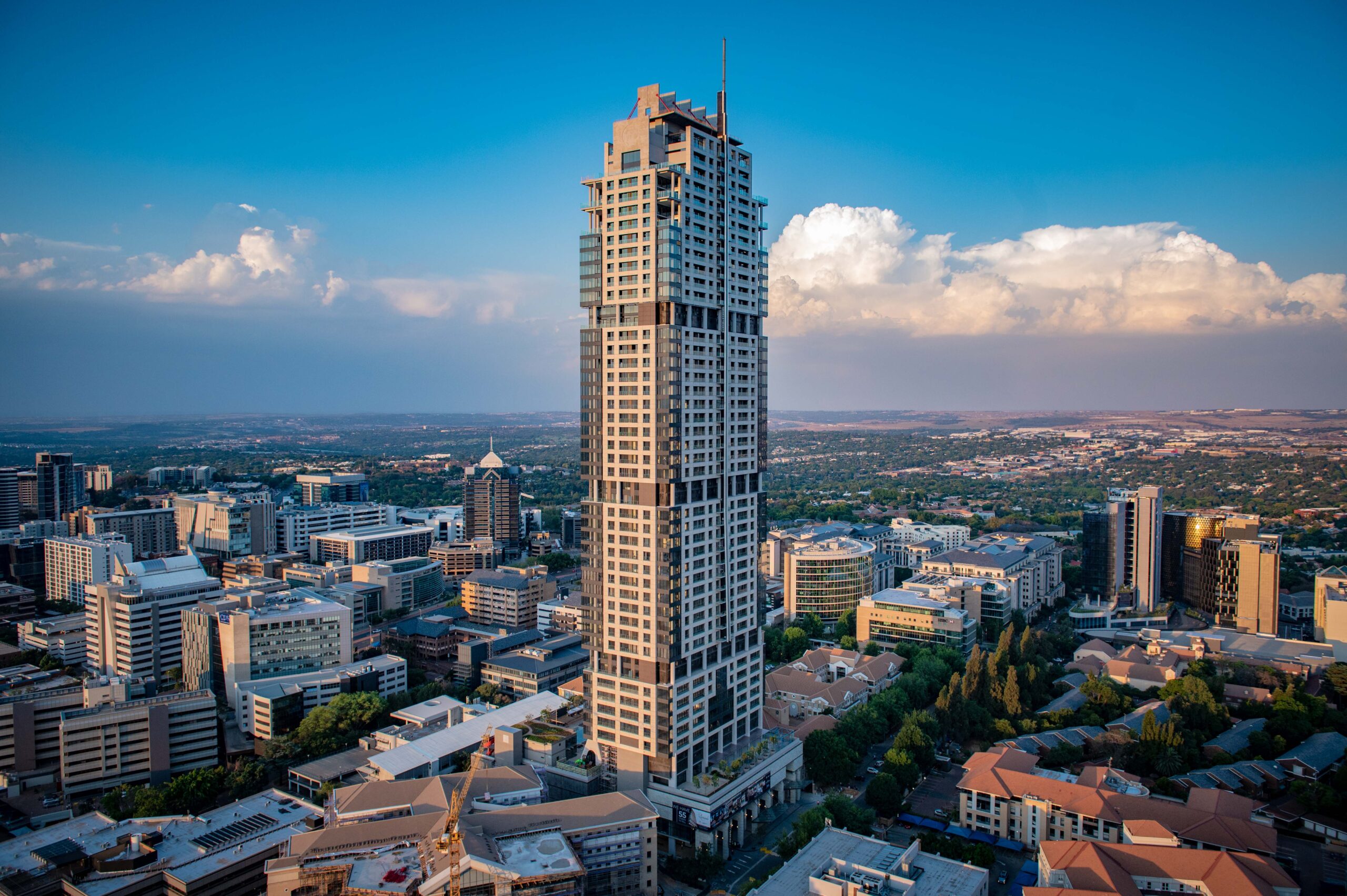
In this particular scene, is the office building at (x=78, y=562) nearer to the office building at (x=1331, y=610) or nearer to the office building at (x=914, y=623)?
the office building at (x=914, y=623)

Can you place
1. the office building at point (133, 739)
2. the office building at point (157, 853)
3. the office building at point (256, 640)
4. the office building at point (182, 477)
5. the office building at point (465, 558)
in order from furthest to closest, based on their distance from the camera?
1. the office building at point (182, 477)
2. the office building at point (465, 558)
3. the office building at point (256, 640)
4. the office building at point (133, 739)
5. the office building at point (157, 853)

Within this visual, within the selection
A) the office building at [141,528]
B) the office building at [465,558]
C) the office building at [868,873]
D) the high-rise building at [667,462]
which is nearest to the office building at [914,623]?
the high-rise building at [667,462]

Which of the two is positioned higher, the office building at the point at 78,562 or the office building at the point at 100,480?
the office building at the point at 100,480

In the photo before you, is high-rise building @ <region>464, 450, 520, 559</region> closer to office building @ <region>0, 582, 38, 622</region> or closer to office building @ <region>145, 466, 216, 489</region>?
office building @ <region>0, 582, 38, 622</region>

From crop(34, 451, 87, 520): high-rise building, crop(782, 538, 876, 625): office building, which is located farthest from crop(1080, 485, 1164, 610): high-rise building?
crop(34, 451, 87, 520): high-rise building

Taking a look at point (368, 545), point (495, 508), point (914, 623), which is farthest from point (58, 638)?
point (914, 623)

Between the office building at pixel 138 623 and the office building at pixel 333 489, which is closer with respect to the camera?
the office building at pixel 138 623

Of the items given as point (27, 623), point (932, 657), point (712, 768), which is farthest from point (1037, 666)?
point (27, 623)

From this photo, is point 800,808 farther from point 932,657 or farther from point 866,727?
point 932,657
